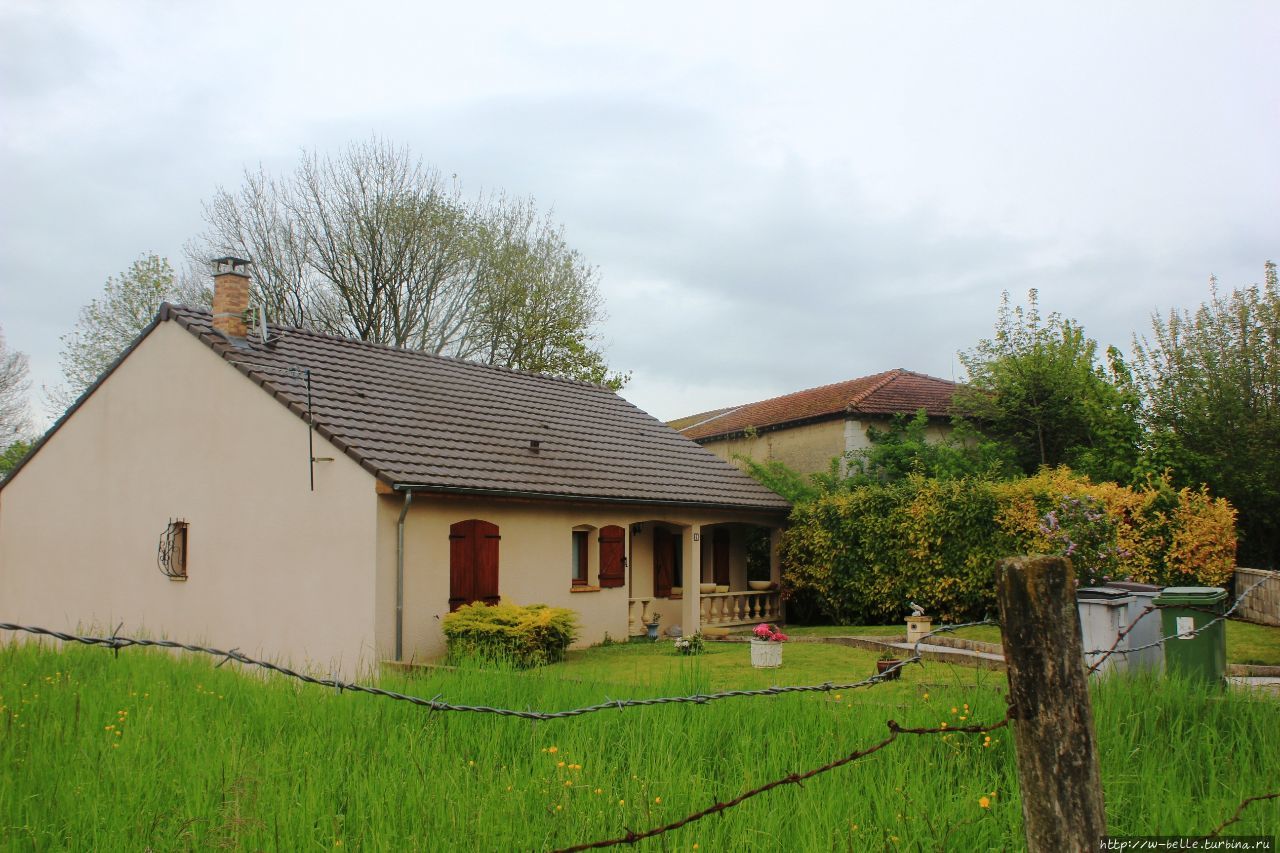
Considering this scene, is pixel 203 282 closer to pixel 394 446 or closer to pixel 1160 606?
pixel 394 446

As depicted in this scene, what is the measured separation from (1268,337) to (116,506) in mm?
25019

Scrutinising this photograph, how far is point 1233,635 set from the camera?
60.0ft

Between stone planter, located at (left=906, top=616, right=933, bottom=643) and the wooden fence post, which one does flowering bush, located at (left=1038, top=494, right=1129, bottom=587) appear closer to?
stone planter, located at (left=906, top=616, right=933, bottom=643)

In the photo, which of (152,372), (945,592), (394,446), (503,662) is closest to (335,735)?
(503,662)

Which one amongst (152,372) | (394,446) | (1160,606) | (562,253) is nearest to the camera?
(1160,606)

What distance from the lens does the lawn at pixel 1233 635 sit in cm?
1563

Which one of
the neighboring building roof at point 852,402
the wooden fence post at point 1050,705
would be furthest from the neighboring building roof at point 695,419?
the wooden fence post at point 1050,705

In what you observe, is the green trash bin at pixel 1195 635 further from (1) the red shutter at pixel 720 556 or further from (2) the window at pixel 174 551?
(1) the red shutter at pixel 720 556

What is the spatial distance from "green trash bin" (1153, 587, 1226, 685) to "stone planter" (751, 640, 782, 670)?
621 cm

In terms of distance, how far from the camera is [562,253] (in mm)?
37938

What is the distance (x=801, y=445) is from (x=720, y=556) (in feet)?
20.4

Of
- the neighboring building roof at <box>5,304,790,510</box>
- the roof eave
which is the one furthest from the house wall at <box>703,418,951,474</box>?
the neighboring building roof at <box>5,304,790,510</box>

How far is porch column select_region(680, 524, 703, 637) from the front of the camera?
22203 millimetres

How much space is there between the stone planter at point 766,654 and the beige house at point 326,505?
16.9 feet
